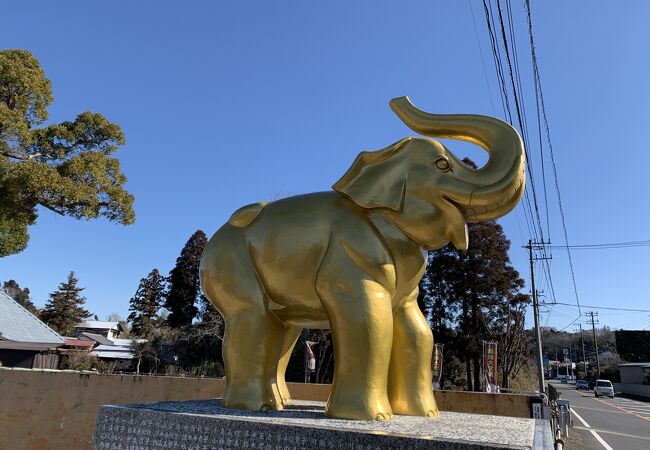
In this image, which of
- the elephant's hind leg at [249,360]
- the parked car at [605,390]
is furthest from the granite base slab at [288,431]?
the parked car at [605,390]

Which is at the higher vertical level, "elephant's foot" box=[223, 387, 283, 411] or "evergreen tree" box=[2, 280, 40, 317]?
"evergreen tree" box=[2, 280, 40, 317]

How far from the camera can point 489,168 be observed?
3.74m

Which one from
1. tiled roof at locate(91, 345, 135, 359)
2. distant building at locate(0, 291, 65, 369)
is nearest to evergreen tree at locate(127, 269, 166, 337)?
tiled roof at locate(91, 345, 135, 359)

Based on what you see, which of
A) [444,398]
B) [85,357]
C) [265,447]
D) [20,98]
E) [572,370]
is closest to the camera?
[265,447]

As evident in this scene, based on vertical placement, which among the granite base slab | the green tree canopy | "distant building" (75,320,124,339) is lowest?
the granite base slab

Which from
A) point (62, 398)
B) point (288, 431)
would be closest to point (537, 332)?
point (62, 398)

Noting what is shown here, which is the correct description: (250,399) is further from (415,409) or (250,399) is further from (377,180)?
(377,180)

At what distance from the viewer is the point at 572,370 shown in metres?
85.8

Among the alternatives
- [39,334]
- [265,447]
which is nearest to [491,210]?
[265,447]

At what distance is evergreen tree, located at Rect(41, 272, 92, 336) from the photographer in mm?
48312

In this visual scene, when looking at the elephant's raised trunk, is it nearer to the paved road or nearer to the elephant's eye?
the elephant's eye

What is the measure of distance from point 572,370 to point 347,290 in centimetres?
9643

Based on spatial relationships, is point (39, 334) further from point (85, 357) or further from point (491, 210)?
point (491, 210)

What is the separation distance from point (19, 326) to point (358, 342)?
22308mm
